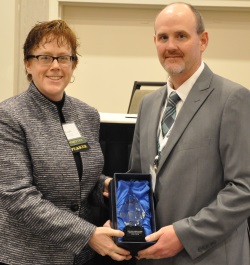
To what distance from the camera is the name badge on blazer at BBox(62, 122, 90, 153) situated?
1.65 meters

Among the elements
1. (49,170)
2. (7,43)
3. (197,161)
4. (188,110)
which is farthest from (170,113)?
(7,43)

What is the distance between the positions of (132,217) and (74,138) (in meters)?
0.40

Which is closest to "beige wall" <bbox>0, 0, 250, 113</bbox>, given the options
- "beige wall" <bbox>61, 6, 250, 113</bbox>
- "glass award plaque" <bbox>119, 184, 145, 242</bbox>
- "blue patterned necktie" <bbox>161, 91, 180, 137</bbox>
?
"beige wall" <bbox>61, 6, 250, 113</bbox>

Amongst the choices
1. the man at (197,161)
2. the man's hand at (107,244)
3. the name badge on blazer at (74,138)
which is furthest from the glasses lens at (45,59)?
the man's hand at (107,244)

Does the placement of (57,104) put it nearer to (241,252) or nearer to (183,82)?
(183,82)

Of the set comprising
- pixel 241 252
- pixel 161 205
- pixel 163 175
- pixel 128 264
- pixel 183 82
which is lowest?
pixel 128 264

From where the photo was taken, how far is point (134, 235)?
4.50ft

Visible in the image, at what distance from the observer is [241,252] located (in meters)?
1.51

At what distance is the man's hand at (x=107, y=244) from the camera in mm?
1434

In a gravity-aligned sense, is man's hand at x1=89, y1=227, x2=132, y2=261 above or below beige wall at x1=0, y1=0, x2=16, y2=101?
below

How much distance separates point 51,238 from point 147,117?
23.9 inches

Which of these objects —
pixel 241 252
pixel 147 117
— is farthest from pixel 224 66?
pixel 241 252

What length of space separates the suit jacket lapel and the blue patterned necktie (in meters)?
0.07

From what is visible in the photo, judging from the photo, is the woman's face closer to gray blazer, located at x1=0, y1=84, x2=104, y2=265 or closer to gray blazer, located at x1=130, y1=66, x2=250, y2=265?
gray blazer, located at x1=0, y1=84, x2=104, y2=265
